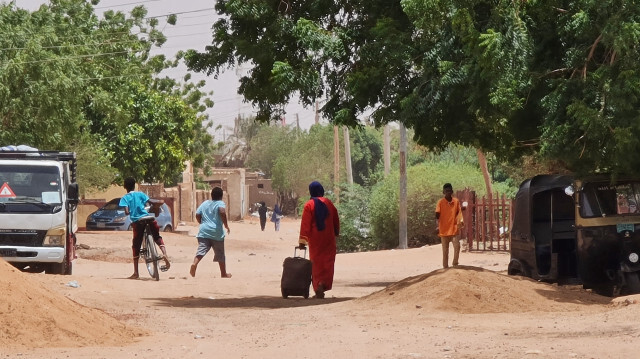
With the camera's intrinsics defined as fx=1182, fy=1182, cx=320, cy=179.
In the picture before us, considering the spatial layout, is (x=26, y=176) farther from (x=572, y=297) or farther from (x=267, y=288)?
(x=572, y=297)

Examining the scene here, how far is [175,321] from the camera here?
14391 mm

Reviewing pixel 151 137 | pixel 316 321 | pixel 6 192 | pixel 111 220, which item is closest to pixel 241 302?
pixel 316 321

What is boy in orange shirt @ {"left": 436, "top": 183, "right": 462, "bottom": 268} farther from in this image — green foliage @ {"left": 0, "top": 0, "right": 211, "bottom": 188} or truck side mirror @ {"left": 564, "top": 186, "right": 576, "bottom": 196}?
green foliage @ {"left": 0, "top": 0, "right": 211, "bottom": 188}

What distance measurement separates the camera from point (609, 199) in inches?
635

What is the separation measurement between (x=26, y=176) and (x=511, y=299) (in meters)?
9.51

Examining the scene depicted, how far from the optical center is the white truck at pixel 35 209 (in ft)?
65.7

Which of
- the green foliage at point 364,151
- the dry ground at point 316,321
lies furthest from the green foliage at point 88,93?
the green foliage at point 364,151

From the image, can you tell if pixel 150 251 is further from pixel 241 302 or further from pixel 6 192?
pixel 241 302

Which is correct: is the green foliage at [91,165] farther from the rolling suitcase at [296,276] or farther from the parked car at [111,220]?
the rolling suitcase at [296,276]

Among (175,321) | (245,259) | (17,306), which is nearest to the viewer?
(17,306)

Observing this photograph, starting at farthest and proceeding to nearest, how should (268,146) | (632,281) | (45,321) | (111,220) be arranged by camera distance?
(268,146) < (111,220) < (632,281) < (45,321)

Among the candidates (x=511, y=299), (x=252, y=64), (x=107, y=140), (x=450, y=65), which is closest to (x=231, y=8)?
(x=252, y=64)

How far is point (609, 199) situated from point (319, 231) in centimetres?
428

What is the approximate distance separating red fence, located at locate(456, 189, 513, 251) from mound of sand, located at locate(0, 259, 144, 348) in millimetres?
20962
